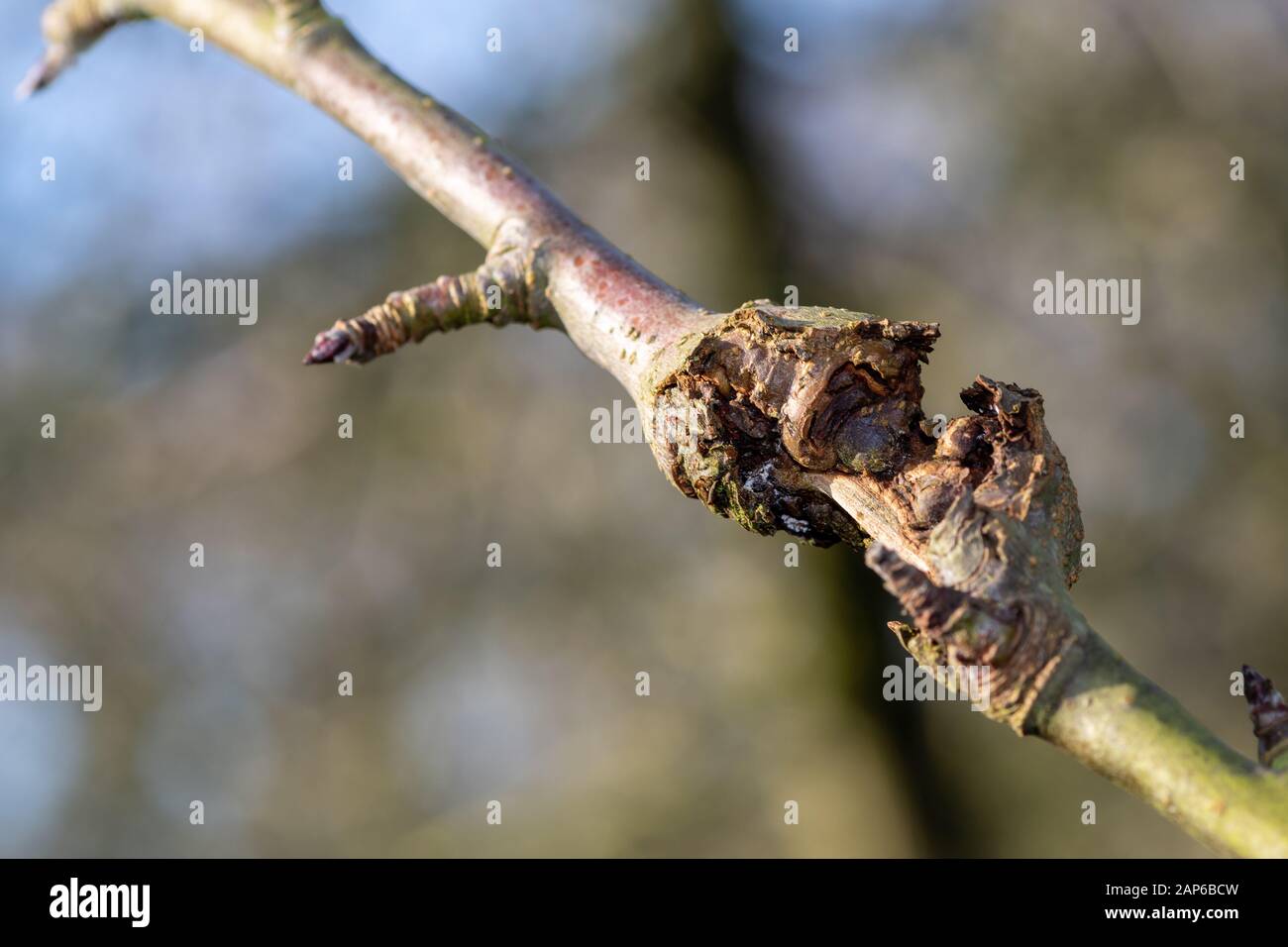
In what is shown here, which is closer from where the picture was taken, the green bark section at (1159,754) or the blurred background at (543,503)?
the green bark section at (1159,754)

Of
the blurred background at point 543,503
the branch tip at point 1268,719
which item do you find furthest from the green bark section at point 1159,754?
the blurred background at point 543,503

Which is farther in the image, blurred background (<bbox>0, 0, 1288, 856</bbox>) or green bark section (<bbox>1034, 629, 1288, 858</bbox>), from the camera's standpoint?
blurred background (<bbox>0, 0, 1288, 856</bbox>)

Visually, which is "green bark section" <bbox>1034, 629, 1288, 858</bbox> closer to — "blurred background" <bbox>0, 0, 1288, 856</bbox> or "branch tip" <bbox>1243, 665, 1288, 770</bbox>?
"branch tip" <bbox>1243, 665, 1288, 770</bbox>

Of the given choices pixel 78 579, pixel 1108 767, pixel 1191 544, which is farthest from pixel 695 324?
pixel 78 579

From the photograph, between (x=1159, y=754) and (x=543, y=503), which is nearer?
(x=1159, y=754)

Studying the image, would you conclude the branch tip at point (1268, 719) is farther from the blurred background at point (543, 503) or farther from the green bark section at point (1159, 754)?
the blurred background at point (543, 503)

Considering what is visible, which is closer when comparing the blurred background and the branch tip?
the branch tip

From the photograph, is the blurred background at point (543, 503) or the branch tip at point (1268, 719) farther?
the blurred background at point (543, 503)

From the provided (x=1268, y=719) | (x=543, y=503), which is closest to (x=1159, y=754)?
(x=1268, y=719)

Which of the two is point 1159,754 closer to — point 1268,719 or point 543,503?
point 1268,719

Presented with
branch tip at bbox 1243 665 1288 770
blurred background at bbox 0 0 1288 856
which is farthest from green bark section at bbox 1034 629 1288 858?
blurred background at bbox 0 0 1288 856
